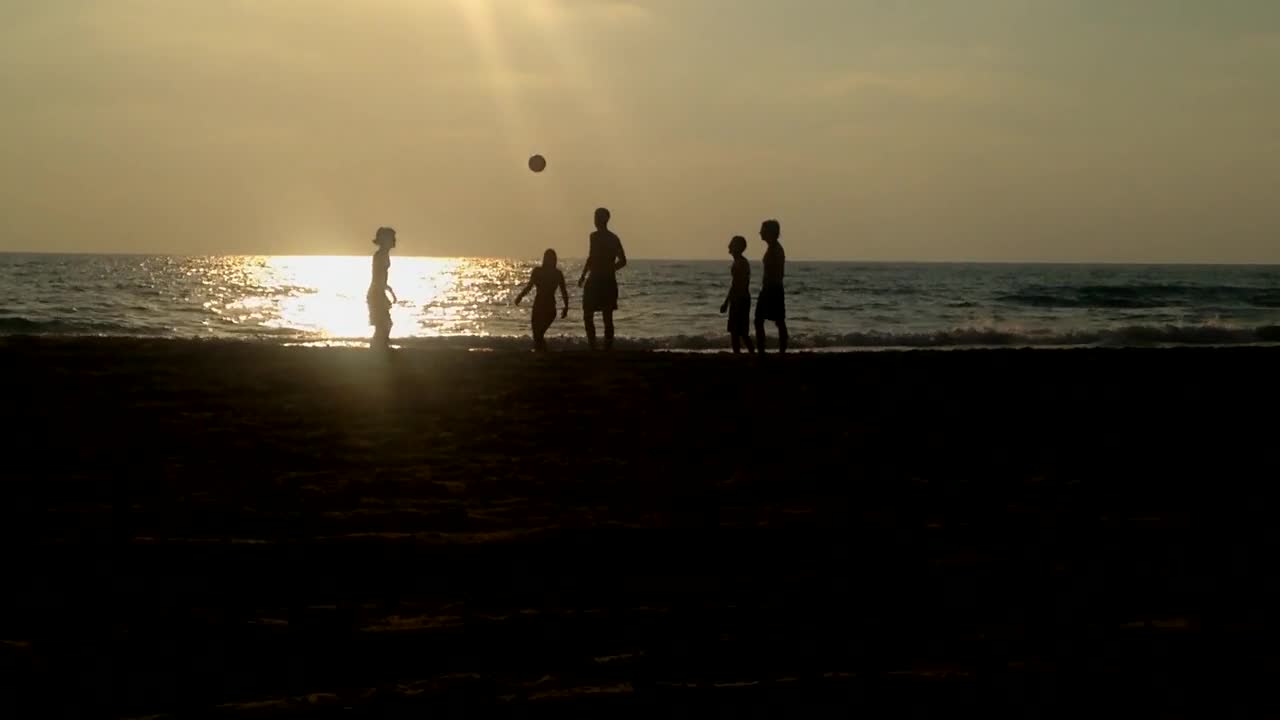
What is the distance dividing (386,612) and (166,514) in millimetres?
1884

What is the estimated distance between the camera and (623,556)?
5.00 m

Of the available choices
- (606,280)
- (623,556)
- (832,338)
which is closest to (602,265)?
(606,280)

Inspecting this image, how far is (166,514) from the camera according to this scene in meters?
5.66

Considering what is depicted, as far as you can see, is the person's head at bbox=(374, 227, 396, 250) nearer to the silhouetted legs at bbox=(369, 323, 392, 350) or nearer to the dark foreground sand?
the silhouetted legs at bbox=(369, 323, 392, 350)

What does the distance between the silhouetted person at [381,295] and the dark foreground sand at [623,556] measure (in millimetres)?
4579

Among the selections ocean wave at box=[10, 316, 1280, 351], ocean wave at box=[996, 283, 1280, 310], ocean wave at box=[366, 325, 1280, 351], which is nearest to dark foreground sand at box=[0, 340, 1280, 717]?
ocean wave at box=[366, 325, 1280, 351]

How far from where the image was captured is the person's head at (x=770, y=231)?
13.8 metres

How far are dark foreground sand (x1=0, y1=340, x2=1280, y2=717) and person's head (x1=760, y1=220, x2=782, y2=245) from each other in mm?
4078

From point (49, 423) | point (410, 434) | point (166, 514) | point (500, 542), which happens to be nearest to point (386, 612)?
point (500, 542)

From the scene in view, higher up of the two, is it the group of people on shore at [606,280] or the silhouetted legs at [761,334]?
the group of people on shore at [606,280]

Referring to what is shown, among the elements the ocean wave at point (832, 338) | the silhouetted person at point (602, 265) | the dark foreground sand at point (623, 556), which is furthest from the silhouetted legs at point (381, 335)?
the ocean wave at point (832, 338)

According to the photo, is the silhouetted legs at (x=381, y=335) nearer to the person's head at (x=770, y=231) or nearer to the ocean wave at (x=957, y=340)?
the person's head at (x=770, y=231)

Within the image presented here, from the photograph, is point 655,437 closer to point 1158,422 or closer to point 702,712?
point 1158,422

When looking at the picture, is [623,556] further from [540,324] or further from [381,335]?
[540,324]
